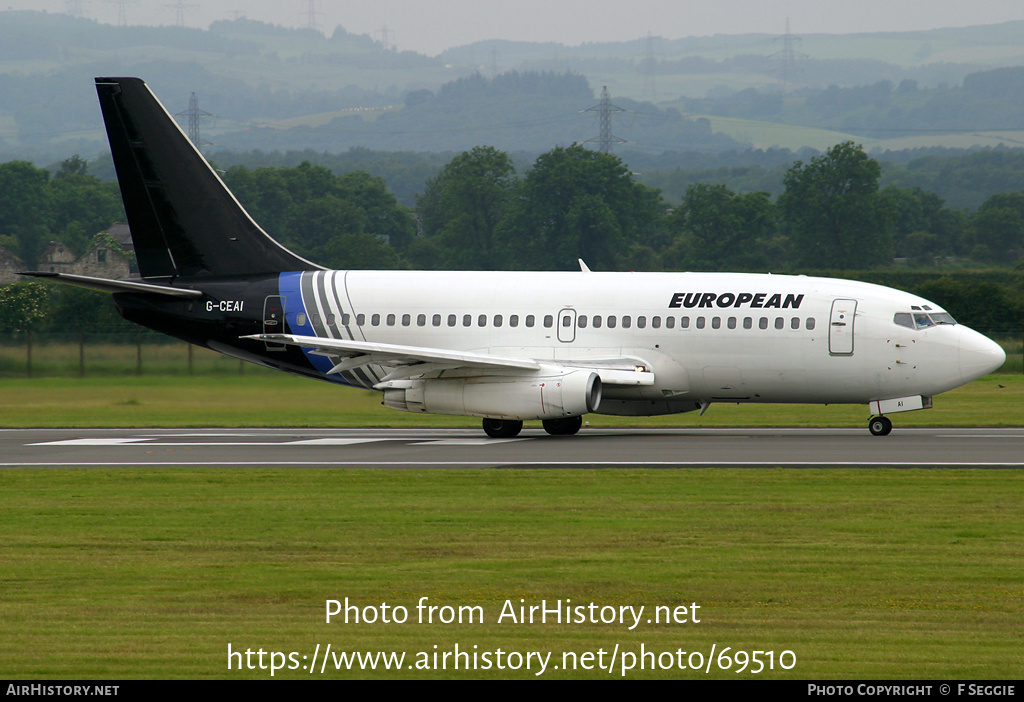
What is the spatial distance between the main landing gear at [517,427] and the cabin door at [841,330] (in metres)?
6.36

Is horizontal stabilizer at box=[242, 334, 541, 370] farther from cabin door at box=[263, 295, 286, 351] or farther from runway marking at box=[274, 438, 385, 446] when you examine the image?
cabin door at box=[263, 295, 286, 351]

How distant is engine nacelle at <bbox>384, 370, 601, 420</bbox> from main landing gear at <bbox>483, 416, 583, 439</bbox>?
106cm

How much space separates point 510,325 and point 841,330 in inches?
314

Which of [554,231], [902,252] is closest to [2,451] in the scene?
[554,231]

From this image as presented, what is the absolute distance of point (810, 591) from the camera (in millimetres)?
13281

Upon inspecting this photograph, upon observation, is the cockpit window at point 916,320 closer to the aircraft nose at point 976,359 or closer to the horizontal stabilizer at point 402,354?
the aircraft nose at point 976,359

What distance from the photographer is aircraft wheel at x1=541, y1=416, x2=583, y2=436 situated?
1281 inches

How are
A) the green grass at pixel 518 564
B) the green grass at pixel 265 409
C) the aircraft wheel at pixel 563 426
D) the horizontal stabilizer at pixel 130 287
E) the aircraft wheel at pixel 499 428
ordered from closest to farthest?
1. the green grass at pixel 518 564
2. the aircraft wheel at pixel 499 428
3. the horizontal stabilizer at pixel 130 287
4. the aircraft wheel at pixel 563 426
5. the green grass at pixel 265 409

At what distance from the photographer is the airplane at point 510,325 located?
30047 mm

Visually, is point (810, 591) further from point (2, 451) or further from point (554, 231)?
point (554, 231)

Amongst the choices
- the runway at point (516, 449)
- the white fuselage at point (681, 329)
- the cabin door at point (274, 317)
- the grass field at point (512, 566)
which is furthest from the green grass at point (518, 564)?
the cabin door at point (274, 317)

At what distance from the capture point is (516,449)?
28438 millimetres

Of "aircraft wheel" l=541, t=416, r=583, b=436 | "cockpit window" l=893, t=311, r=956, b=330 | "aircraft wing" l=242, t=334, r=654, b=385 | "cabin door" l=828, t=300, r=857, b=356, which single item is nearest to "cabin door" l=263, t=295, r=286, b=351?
"aircraft wing" l=242, t=334, r=654, b=385

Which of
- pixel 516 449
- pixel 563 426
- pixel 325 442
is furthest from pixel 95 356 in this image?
pixel 516 449
